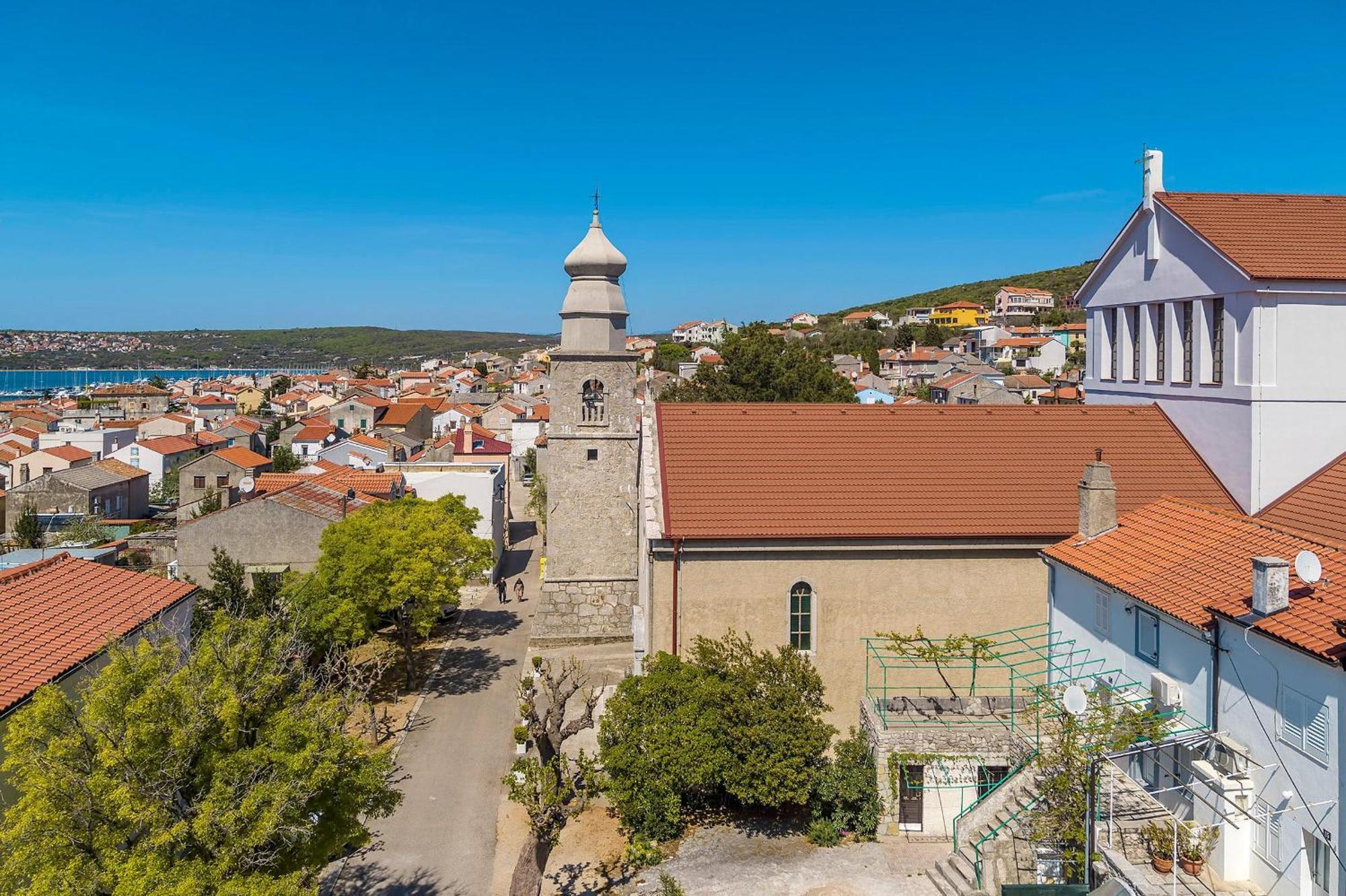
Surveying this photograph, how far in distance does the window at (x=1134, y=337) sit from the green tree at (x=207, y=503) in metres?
44.3

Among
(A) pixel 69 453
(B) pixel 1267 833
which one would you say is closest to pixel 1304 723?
(B) pixel 1267 833

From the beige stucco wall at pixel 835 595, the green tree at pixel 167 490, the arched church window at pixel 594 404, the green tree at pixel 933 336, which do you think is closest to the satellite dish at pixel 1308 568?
the beige stucco wall at pixel 835 595

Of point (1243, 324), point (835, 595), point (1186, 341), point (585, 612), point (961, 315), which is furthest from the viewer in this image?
point (961, 315)

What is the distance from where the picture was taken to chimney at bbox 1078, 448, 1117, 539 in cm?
1986

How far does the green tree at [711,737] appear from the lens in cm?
1775

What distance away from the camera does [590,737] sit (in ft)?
78.3

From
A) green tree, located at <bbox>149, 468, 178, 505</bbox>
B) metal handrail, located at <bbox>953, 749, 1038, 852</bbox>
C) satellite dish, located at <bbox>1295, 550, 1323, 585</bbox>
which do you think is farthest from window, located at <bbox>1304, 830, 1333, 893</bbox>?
green tree, located at <bbox>149, 468, 178, 505</bbox>

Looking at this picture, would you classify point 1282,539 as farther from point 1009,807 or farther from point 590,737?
point 590,737

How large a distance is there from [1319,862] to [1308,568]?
418cm

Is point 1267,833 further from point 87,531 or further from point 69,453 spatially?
point 69,453

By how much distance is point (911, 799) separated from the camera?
1838 centimetres

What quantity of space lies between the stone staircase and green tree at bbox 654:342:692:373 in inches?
4652

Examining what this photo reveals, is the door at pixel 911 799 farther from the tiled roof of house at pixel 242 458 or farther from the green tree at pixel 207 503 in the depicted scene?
the tiled roof of house at pixel 242 458

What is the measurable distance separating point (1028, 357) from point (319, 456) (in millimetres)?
100407
